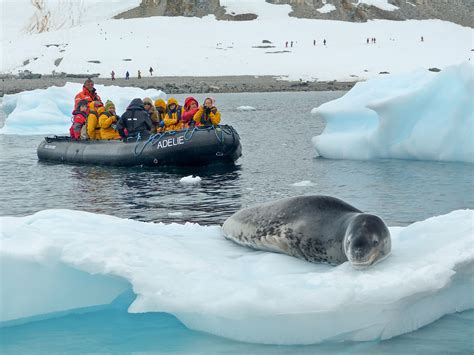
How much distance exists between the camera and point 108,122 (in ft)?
52.2

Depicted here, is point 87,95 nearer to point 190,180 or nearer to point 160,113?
point 160,113

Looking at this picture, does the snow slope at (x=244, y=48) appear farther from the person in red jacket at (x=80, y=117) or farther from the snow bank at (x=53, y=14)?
the person in red jacket at (x=80, y=117)

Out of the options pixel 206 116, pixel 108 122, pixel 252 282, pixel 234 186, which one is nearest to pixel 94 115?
pixel 108 122

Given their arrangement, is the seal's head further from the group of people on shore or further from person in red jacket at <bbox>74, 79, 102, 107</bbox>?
person in red jacket at <bbox>74, 79, 102, 107</bbox>

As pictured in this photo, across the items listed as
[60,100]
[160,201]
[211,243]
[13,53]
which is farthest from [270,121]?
[13,53]

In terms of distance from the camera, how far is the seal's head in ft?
16.9

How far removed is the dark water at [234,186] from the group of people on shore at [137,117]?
79 centimetres

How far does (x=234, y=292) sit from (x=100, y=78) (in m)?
56.9

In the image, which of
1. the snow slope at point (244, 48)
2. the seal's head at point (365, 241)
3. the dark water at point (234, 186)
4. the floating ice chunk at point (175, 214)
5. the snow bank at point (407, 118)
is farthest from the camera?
the snow slope at point (244, 48)

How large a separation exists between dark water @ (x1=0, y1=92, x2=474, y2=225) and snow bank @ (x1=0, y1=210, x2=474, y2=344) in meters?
4.53

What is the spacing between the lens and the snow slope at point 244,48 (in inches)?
2494

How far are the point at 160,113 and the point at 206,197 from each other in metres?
4.64

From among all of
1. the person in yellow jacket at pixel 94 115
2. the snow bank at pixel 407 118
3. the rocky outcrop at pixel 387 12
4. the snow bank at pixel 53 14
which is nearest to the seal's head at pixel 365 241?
the snow bank at pixel 407 118

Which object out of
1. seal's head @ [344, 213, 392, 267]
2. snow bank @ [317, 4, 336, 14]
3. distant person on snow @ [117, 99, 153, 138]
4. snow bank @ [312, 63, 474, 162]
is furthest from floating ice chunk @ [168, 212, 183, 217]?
snow bank @ [317, 4, 336, 14]
